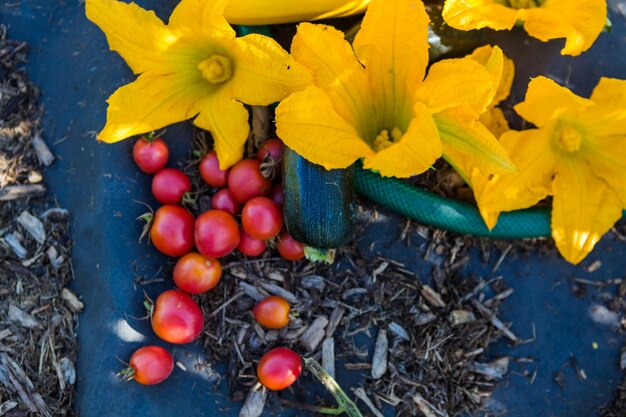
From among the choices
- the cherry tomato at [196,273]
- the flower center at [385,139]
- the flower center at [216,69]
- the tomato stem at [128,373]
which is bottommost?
the tomato stem at [128,373]

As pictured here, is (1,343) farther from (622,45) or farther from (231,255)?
(622,45)

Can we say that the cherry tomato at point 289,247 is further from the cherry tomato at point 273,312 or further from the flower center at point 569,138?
the flower center at point 569,138

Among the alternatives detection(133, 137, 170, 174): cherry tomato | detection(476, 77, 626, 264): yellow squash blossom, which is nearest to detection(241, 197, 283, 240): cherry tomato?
detection(133, 137, 170, 174): cherry tomato

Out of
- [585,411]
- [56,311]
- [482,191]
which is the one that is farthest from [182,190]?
[585,411]

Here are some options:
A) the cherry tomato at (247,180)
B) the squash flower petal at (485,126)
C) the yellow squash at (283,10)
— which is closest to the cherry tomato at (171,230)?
the cherry tomato at (247,180)

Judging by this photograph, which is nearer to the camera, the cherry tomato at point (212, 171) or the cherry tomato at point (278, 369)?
the cherry tomato at point (278, 369)

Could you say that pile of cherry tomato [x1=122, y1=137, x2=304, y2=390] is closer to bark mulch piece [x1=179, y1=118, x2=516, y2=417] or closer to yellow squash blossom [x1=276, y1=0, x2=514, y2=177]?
bark mulch piece [x1=179, y1=118, x2=516, y2=417]
